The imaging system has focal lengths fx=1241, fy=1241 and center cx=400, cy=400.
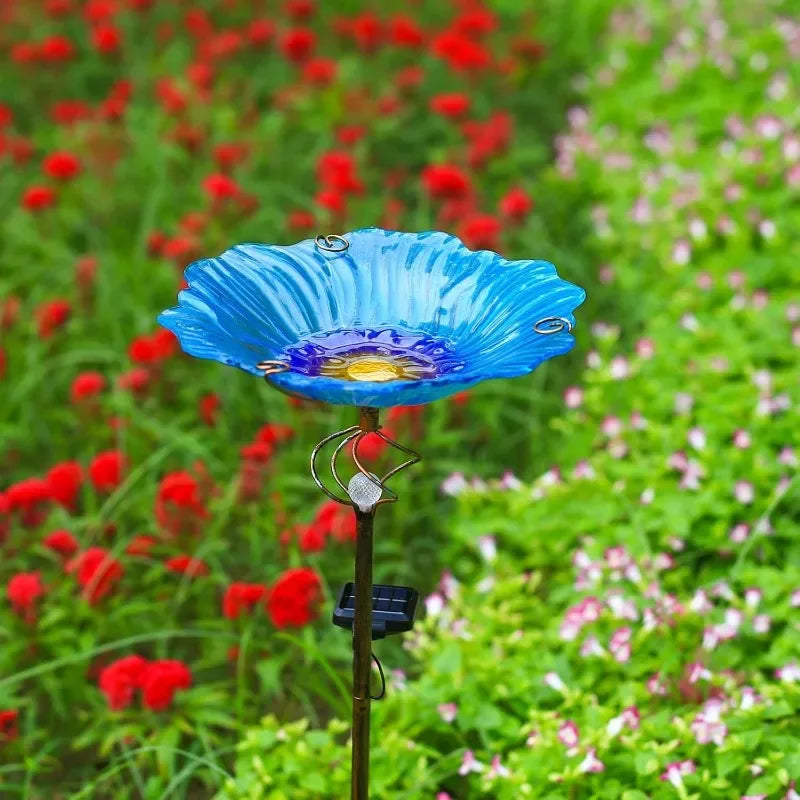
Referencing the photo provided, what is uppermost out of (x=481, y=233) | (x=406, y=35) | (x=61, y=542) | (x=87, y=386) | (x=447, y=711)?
(x=406, y=35)

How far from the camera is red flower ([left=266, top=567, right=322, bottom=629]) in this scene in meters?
2.38

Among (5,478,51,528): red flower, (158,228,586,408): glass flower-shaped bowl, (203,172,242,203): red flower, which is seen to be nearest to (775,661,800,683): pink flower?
(158,228,586,408): glass flower-shaped bowl

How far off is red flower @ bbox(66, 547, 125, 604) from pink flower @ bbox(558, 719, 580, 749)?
3.19 feet

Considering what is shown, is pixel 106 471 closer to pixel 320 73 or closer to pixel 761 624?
pixel 761 624

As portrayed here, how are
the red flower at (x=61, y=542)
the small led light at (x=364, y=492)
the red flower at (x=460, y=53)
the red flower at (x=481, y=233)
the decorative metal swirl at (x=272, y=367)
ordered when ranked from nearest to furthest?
the decorative metal swirl at (x=272, y=367) < the small led light at (x=364, y=492) < the red flower at (x=61, y=542) < the red flower at (x=481, y=233) < the red flower at (x=460, y=53)

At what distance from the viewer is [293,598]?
93.7 inches

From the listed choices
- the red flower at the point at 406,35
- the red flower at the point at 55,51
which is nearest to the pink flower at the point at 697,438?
the red flower at the point at 406,35

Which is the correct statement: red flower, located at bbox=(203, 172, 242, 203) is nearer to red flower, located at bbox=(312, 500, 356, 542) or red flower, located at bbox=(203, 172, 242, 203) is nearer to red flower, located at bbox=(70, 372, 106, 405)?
red flower, located at bbox=(70, 372, 106, 405)

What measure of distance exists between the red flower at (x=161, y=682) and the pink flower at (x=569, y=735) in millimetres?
702

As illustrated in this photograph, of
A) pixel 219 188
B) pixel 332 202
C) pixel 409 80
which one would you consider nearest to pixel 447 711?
pixel 332 202

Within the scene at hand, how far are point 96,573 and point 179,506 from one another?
10.3 inches

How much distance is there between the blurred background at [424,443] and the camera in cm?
235

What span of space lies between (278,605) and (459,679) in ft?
1.24

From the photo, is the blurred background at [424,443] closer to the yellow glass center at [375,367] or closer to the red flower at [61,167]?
the red flower at [61,167]
